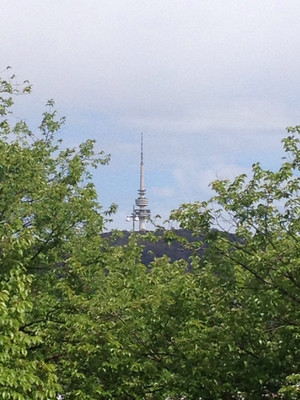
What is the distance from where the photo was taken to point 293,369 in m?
21.7

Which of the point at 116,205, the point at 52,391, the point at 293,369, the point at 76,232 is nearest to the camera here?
the point at 52,391

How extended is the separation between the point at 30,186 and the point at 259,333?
9.56m

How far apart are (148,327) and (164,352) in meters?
0.85

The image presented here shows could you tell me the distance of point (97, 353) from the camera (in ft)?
78.2

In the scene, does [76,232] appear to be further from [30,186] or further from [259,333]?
[259,333]

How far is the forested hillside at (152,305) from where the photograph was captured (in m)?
20.8

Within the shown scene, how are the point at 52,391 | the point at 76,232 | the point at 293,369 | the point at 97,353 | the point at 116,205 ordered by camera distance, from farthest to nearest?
the point at 116,205, the point at 76,232, the point at 97,353, the point at 293,369, the point at 52,391

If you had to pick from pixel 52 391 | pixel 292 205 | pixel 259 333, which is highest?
pixel 292 205

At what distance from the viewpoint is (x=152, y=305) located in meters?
24.5

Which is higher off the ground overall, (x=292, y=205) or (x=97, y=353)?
(x=292, y=205)

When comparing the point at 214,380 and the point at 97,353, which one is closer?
the point at 214,380

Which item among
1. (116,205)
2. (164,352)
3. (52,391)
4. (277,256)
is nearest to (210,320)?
(164,352)

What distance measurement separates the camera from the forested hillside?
20812 millimetres

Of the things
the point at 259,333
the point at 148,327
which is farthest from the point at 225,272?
the point at 148,327
